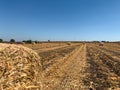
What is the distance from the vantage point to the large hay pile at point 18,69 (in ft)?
22.5

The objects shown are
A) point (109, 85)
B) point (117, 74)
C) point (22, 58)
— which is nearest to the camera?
point (22, 58)

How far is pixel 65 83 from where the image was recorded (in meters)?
10.1

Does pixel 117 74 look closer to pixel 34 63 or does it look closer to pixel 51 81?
pixel 51 81

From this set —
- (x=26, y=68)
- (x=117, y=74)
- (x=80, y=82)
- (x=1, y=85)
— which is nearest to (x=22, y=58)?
(x=26, y=68)

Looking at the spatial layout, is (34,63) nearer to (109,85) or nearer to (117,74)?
(109,85)

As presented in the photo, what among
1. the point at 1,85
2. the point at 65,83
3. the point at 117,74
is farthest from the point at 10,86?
the point at 117,74

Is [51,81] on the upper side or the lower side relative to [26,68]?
lower

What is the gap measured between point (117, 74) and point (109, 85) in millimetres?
2683

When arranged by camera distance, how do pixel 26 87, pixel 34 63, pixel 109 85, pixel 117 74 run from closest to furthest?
1. pixel 26 87
2. pixel 34 63
3. pixel 109 85
4. pixel 117 74

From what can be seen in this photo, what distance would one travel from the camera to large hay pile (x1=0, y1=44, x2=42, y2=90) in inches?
270

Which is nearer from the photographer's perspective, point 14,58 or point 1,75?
point 1,75

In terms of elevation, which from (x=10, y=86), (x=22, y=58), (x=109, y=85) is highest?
A: (x=22, y=58)

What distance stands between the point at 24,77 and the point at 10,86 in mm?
906

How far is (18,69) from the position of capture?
741 centimetres
